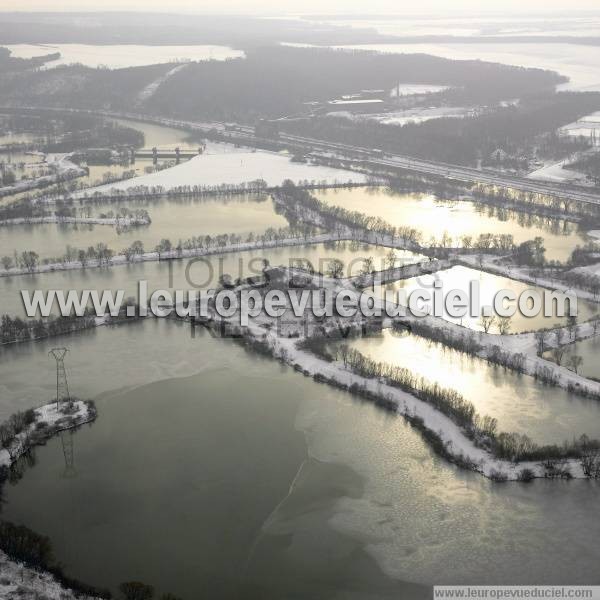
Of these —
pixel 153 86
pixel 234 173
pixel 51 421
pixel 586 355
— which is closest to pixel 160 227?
pixel 234 173

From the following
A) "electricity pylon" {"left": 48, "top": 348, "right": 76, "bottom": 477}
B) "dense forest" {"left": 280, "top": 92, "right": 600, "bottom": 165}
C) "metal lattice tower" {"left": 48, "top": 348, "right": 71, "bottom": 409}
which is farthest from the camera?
"dense forest" {"left": 280, "top": 92, "right": 600, "bottom": 165}

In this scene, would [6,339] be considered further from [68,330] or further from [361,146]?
[361,146]

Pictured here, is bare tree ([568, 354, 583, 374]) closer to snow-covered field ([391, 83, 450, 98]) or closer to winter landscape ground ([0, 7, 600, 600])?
winter landscape ground ([0, 7, 600, 600])

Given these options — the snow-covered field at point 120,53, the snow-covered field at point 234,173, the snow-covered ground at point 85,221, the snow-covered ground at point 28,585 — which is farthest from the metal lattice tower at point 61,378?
the snow-covered field at point 120,53

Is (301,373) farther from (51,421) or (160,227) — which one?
(160,227)

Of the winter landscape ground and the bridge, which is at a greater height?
the bridge

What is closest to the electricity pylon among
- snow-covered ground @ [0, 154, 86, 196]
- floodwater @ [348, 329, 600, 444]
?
floodwater @ [348, 329, 600, 444]
